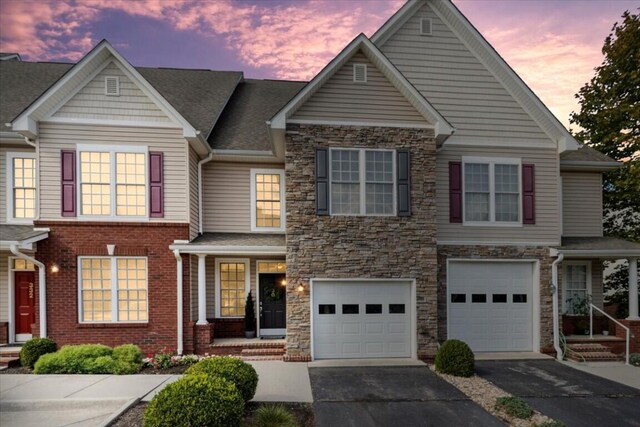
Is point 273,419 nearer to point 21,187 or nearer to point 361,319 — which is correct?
point 361,319

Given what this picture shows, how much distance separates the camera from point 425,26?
11.5 metres

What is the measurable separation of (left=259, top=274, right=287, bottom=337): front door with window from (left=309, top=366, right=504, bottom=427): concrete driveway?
2.99m

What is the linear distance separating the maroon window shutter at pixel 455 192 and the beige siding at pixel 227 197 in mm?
6392

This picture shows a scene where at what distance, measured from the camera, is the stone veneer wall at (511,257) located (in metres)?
11.1

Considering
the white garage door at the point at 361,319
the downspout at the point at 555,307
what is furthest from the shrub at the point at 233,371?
the downspout at the point at 555,307

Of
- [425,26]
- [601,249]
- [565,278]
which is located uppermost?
[425,26]

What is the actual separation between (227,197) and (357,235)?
4.65 metres

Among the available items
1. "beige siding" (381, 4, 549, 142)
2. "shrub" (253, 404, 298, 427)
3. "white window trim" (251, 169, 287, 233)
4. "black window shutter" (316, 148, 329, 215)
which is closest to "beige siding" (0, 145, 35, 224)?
"white window trim" (251, 169, 287, 233)

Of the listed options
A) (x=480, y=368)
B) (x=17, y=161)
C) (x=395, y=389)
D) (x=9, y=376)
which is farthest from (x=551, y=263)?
(x=17, y=161)

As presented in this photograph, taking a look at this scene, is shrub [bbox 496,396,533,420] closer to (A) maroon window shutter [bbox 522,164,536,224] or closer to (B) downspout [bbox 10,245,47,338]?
(A) maroon window shutter [bbox 522,164,536,224]

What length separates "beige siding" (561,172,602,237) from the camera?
13047 millimetres

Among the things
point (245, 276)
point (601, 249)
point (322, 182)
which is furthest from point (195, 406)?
point (601, 249)

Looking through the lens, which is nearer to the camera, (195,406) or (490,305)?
(195,406)

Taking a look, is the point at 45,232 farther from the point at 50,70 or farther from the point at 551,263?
the point at 551,263
